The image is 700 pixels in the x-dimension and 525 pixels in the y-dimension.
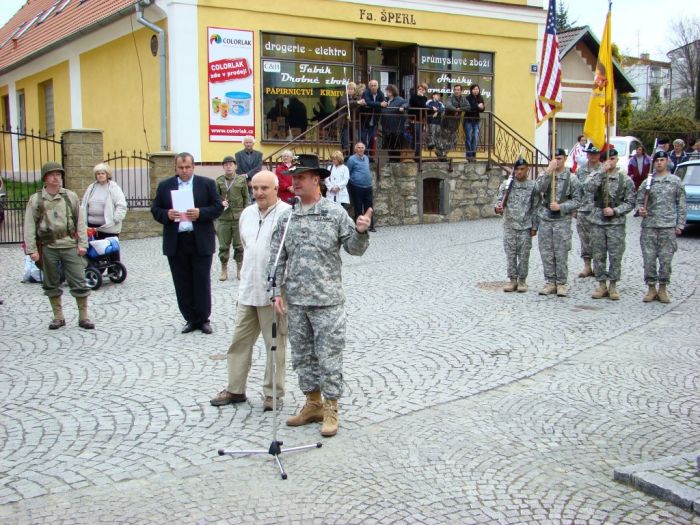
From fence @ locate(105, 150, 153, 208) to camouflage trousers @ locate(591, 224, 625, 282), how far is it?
385 inches

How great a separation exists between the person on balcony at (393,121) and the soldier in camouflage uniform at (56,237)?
10.6 metres

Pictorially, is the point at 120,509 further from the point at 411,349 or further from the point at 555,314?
the point at 555,314

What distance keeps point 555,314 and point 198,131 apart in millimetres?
10565

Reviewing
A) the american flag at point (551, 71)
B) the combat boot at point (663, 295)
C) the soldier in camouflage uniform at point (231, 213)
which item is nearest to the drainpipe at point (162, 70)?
the soldier in camouflage uniform at point (231, 213)

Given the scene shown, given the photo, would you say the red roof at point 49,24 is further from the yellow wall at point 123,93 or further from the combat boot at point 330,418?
the combat boot at point 330,418

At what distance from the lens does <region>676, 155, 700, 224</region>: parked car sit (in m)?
17.2

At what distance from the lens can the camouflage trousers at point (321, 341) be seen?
5387 mm

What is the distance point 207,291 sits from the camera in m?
8.41

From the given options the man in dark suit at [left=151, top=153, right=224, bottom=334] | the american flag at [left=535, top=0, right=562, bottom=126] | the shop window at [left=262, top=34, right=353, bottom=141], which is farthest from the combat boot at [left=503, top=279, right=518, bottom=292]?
the shop window at [left=262, top=34, right=353, bottom=141]

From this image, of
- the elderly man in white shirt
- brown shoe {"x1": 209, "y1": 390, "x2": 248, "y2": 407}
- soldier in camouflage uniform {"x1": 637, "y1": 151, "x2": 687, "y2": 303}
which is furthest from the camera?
soldier in camouflage uniform {"x1": 637, "y1": 151, "x2": 687, "y2": 303}

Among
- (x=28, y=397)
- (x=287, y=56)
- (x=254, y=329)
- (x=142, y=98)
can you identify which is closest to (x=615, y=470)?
(x=254, y=329)

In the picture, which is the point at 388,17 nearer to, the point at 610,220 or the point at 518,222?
the point at 518,222

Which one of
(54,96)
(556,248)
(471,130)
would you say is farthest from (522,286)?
(54,96)

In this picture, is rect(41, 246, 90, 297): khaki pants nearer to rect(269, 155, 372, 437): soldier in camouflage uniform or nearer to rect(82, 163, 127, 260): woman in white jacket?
rect(82, 163, 127, 260): woman in white jacket
